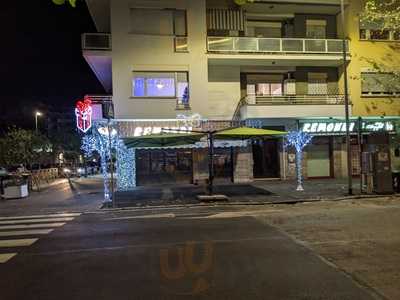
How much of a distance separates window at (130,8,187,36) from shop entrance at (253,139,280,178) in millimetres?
8103

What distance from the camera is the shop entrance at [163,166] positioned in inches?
1017

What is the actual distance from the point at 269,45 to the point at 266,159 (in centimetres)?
679

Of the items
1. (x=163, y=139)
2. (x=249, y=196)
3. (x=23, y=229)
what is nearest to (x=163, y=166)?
(x=163, y=139)

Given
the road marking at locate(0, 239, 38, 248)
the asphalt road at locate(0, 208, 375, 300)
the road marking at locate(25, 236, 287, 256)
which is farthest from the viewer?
the road marking at locate(0, 239, 38, 248)

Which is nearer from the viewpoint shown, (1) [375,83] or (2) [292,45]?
(2) [292,45]

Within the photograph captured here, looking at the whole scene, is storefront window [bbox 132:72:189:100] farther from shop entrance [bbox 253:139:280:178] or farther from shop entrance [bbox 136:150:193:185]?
shop entrance [bbox 253:139:280:178]

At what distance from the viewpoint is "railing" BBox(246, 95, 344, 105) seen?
25766 millimetres

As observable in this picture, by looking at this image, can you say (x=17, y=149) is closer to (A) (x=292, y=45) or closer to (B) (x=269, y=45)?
(B) (x=269, y=45)

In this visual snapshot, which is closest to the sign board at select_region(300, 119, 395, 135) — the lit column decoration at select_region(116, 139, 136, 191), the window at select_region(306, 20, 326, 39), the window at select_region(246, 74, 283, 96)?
the window at select_region(246, 74, 283, 96)

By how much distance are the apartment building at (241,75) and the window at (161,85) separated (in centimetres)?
6

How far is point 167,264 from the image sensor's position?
751 centimetres

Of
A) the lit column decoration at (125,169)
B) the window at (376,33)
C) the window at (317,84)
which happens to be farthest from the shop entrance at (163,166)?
the window at (376,33)

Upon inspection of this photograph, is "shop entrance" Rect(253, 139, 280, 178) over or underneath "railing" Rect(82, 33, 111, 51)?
underneath

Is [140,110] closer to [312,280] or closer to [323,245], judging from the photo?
[323,245]
